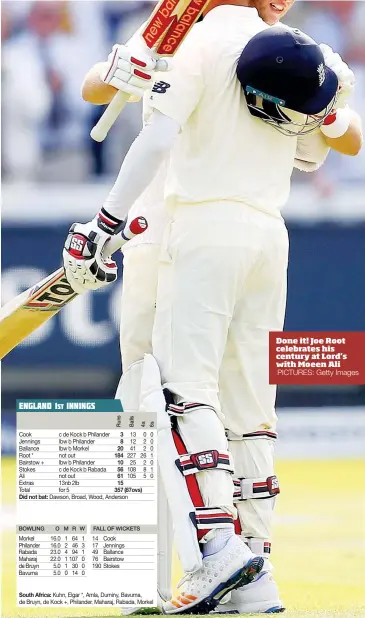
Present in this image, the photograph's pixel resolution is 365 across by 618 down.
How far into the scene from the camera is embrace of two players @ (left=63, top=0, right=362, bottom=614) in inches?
90.8

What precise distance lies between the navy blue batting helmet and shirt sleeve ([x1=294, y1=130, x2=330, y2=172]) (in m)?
0.20

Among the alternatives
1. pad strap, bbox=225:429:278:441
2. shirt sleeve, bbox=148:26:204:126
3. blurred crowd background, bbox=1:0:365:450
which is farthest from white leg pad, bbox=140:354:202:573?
blurred crowd background, bbox=1:0:365:450

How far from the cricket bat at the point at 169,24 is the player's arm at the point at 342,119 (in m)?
0.30

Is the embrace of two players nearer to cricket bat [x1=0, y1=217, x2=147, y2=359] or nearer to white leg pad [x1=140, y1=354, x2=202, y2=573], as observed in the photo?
white leg pad [x1=140, y1=354, x2=202, y2=573]

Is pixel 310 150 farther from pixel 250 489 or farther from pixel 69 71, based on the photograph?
pixel 69 71

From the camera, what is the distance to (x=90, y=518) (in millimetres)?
2473

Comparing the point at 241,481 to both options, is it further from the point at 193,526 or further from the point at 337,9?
the point at 337,9

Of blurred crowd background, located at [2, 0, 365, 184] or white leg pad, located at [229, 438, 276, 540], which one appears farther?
blurred crowd background, located at [2, 0, 365, 184]

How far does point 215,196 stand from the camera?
7.80ft

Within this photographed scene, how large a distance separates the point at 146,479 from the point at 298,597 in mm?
480

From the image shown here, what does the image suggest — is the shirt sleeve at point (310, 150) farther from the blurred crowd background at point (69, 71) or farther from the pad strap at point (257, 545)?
the pad strap at point (257, 545)

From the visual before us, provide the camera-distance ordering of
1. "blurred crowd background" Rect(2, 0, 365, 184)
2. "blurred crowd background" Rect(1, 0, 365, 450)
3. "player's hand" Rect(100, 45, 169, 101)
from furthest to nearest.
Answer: "blurred crowd background" Rect(1, 0, 365, 450) → "blurred crowd background" Rect(2, 0, 365, 184) → "player's hand" Rect(100, 45, 169, 101)

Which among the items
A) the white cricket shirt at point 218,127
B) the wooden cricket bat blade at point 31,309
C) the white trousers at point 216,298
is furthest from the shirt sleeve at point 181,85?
the wooden cricket bat blade at point 31,309

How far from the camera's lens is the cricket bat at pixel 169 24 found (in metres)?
2.26
